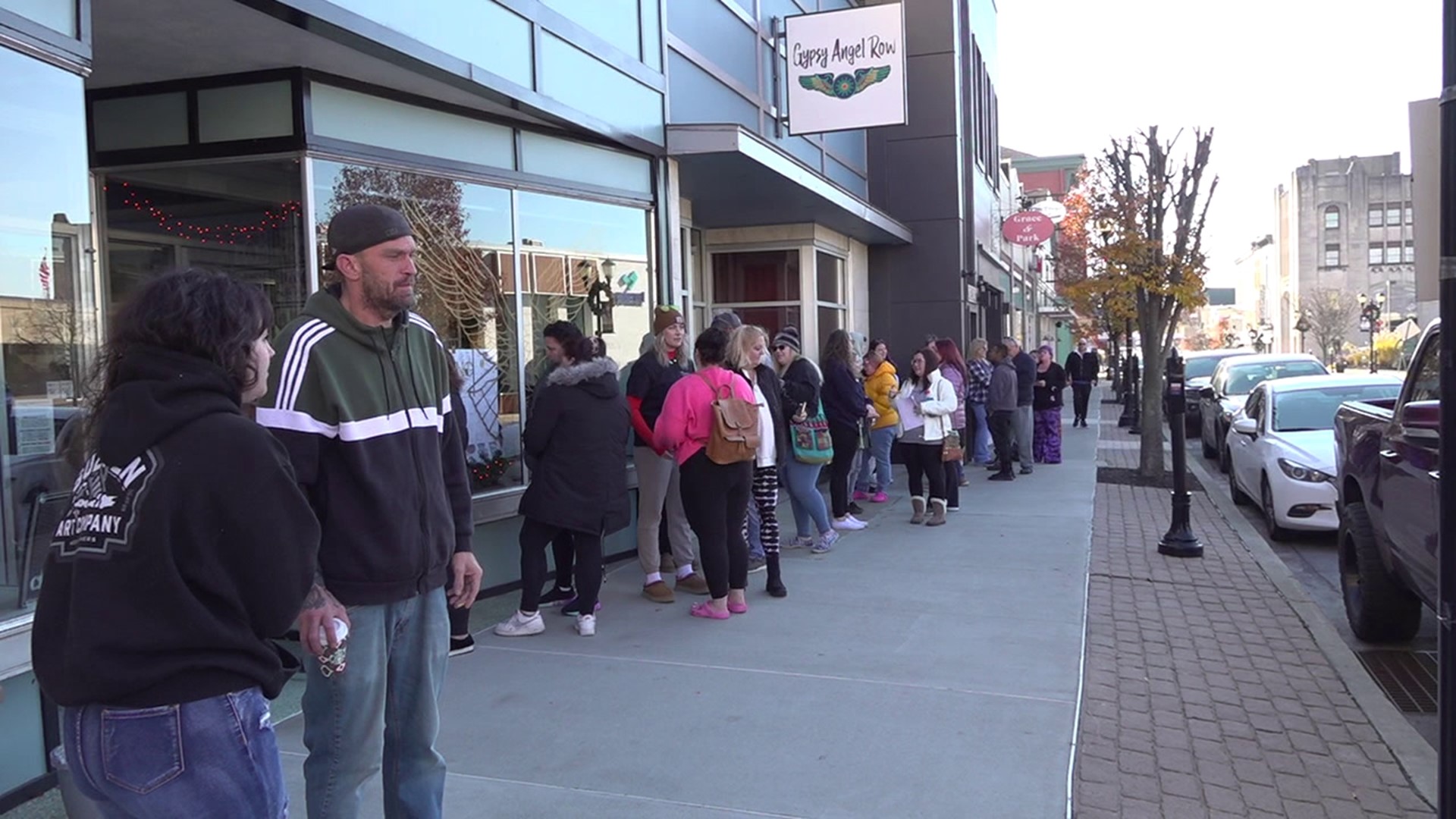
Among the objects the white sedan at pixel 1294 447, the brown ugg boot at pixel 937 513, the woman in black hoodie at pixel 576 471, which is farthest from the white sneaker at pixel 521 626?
the white sedan at pixel 1294 447

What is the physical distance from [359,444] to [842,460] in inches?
265

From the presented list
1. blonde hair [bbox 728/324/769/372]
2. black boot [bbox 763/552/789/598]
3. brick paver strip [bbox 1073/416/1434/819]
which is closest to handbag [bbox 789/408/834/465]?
black boot [bbox 763/552/789/598]

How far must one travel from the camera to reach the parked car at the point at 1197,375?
67.5 feet

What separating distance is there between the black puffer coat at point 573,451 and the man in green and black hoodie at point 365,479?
282 cm

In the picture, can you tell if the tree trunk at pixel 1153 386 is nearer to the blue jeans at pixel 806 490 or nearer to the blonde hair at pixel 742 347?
the blue jeans at pixel 806 490

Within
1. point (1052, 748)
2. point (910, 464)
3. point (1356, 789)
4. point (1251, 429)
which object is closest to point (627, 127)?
point (910, 464)

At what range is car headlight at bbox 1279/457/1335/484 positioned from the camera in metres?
9.65

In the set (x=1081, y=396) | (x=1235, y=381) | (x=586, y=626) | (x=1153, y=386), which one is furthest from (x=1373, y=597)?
(x=1081, y=396)

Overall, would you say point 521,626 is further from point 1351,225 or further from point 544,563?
point 1351,225

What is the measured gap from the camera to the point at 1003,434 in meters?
13.4

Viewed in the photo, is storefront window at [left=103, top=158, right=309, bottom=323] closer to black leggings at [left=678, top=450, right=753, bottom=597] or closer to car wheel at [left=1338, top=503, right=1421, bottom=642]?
black leggings at [left=678, top=450, right=753, bottom=597]

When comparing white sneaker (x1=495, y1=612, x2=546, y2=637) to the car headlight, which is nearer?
white sneaker (x1=495, y1=612, x2=546, y2=637)

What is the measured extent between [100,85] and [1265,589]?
7898mm

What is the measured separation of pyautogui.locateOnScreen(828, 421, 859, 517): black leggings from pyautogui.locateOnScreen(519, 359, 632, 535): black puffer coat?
291 cm
